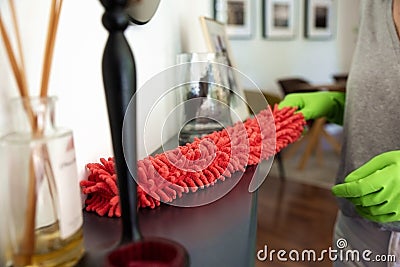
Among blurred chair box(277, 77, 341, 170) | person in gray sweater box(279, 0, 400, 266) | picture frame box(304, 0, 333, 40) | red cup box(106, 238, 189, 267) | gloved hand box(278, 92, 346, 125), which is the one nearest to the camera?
red cup box(106, 238, 189, 267)

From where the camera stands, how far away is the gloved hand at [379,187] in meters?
0.58

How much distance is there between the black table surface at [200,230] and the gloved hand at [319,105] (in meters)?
0.41

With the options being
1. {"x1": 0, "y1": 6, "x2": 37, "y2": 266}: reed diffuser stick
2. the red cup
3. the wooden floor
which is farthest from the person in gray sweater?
the wooden floor

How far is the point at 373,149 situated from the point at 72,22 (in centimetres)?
61

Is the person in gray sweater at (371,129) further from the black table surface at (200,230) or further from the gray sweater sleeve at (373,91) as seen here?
the black table surface at (200,230)

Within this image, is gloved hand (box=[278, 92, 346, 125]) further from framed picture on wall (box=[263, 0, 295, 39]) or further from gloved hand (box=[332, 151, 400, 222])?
framed picture on wall (box=[263, 0, 295, 39])

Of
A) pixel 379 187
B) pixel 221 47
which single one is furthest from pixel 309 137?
pixel 379 187

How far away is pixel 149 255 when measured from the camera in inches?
14.9

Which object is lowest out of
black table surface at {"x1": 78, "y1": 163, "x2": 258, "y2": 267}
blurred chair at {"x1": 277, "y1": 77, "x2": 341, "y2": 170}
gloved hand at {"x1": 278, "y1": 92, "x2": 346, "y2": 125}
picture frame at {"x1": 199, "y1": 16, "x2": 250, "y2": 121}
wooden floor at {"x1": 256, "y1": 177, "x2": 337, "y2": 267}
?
wooden floor at {"x1": 256, "y1": 177, "x2": 337, "y2": 267}

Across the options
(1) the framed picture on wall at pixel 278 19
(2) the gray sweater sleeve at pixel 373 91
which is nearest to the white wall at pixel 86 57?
(2) the gray sweater sleeve at pixel 373 91

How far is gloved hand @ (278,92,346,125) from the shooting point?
0.95 meters

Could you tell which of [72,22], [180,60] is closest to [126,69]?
[72,22]

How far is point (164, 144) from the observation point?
61cm

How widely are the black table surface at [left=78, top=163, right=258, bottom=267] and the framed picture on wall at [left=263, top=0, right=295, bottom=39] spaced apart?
3375mm
